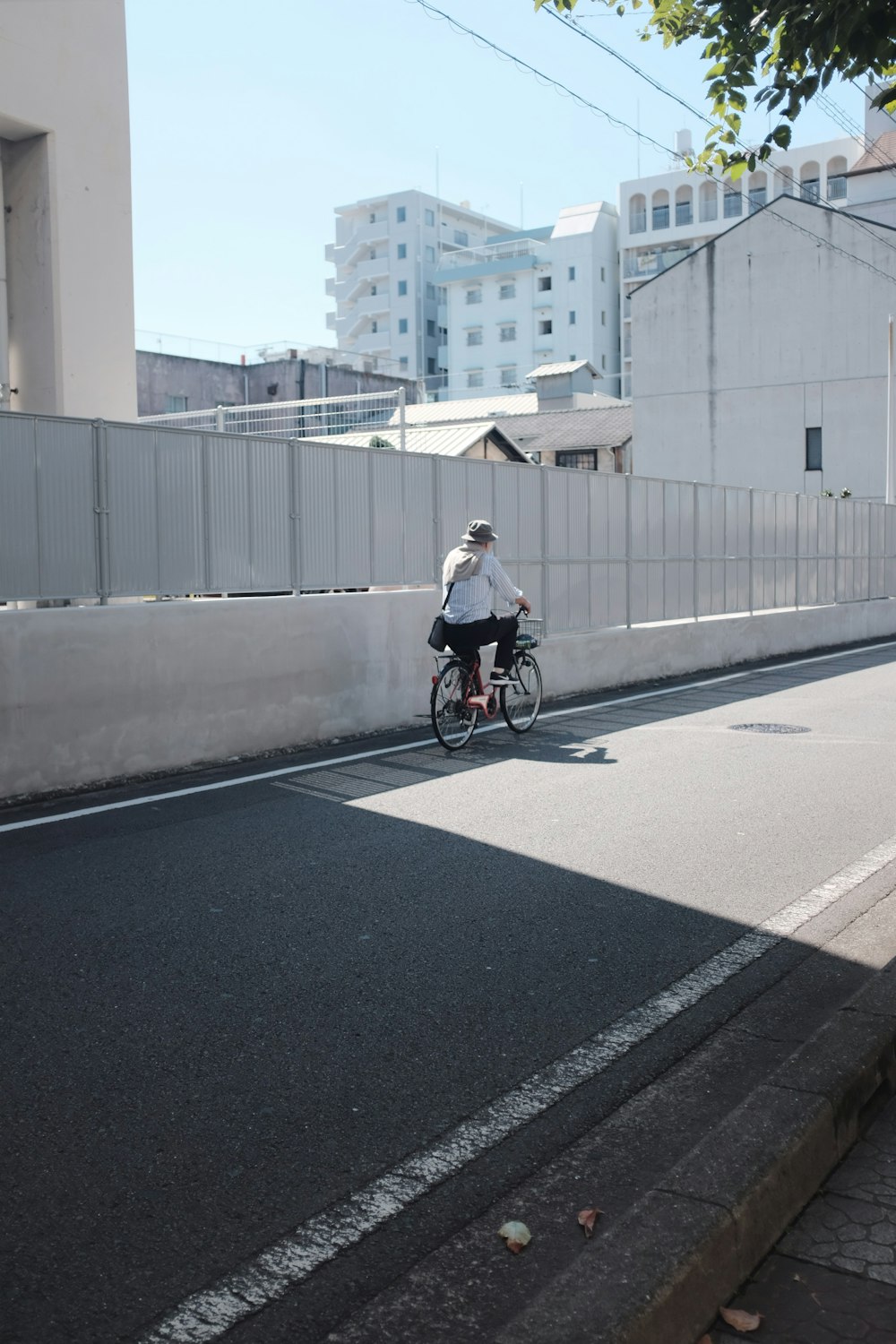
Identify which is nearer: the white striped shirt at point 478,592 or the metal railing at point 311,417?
the white striped shirt at point 478,592

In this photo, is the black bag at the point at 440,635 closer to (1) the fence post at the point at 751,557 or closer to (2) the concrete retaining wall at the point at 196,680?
(2) the concrete retaining wall at the point at 196,680

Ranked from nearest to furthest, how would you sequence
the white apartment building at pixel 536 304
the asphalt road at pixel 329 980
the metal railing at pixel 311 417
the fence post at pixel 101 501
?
the asphalt road at pixel 329 980 → the fence post at pixel 101 501 → the metal railing at pixel 311 417 → the white apartment building at pixel 536 304

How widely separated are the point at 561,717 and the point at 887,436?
88.4 ft

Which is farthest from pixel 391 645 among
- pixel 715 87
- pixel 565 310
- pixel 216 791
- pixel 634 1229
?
pixel 565 310

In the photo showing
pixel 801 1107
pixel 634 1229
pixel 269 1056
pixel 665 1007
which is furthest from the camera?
pixel 665 1007

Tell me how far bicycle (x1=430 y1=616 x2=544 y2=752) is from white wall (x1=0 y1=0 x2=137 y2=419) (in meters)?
5.09

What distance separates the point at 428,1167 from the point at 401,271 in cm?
10918

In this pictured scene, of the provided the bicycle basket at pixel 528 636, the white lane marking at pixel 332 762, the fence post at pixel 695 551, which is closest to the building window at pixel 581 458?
the fence post at pixel 695 551

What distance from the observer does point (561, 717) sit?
43.9 feet

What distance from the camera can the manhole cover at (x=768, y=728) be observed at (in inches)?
479

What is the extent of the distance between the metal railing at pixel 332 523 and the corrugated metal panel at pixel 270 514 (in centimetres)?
2

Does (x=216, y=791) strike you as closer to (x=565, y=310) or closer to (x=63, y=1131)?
(x=63, y=1131)

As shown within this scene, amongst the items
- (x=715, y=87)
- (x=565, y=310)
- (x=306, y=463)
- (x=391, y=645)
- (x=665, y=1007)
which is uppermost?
(x=565, y=310)

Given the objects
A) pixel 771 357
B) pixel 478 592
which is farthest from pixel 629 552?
pixel 771 357
